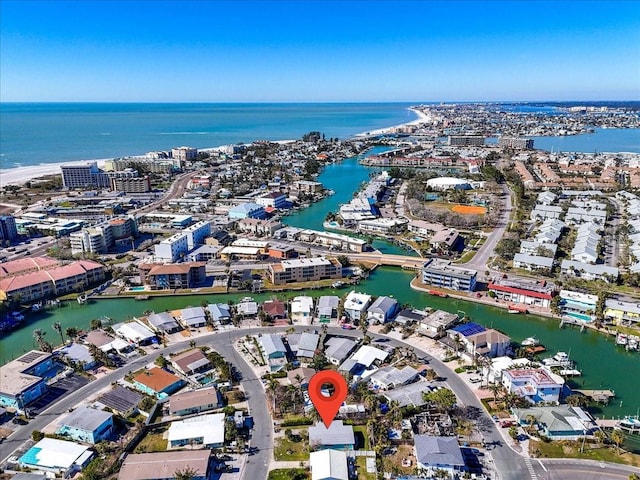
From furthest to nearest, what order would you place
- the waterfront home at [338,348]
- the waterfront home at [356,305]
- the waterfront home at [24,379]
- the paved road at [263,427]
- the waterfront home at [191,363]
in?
the waterfront home at [356,305]
the waterfront home at [338,348]
the waterfront home at [191,363]
the waterfront home at [24,379]
the paved road at [263,427]

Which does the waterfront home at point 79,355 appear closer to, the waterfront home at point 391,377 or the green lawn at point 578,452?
the waterfront home at point 391,377

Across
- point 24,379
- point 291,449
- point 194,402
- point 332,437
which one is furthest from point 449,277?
point 24,379

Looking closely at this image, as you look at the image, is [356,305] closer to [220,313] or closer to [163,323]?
[220,313]

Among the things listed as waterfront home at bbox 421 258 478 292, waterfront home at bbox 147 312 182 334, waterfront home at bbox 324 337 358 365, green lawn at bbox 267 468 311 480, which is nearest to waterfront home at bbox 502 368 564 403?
waterfront home at bbox 324 337 358 365

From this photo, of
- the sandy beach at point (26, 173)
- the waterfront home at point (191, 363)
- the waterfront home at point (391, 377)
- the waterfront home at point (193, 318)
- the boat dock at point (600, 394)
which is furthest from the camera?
the sandy beach at point (26, 173)

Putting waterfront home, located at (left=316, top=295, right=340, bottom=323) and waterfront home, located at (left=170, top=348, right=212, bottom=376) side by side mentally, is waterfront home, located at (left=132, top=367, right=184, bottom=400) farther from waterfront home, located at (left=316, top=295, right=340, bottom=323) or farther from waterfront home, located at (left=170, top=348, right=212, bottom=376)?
waterfront home, located at (left=316, top=295, right=340, bottom=323)

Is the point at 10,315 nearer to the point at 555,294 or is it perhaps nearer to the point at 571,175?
the point at 555,294

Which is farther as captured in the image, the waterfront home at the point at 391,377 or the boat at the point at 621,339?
the boat at the point at 621,339

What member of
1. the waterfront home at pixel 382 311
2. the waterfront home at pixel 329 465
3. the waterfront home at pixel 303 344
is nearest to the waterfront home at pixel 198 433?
the waterfront home at pixel 329 465
